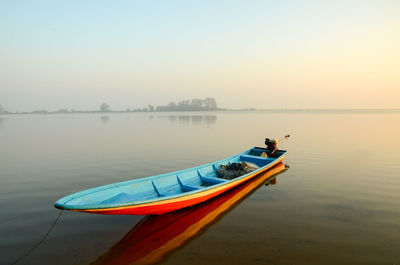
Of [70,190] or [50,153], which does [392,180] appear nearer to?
[70,190]

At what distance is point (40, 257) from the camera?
6.83 meters

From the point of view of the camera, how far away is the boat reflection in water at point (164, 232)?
6930 mm

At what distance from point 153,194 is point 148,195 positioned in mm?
252

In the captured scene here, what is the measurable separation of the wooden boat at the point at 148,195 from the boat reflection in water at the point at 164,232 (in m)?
0.52

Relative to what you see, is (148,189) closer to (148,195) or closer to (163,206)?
(148,195)

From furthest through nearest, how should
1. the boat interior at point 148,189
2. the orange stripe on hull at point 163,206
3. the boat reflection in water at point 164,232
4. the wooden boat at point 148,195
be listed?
the boat interior at point 148,189, the orange stripe on hull at point 163,206, the wooden boat at point 148,195, the boat reflection in water at point 164,232

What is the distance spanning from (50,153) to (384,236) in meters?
25.2

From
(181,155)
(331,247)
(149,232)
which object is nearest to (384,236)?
(331,247)

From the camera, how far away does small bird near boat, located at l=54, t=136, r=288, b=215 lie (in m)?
7.11

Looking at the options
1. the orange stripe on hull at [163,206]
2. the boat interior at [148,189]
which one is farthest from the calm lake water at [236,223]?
the boat interior at [148,189]

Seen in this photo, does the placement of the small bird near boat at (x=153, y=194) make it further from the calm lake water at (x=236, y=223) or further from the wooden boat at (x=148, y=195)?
the calm lake water at (x=236, y=223)

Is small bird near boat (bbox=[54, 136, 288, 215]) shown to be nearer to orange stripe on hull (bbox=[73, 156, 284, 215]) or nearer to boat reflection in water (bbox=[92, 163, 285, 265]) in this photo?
orange stripe on hull (bbox=[73, 156, 284, 215])

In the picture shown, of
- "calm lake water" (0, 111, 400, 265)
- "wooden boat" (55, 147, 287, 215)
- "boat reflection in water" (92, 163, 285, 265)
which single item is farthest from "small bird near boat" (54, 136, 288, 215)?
"calm lake water" (0, 111, 400, 265)

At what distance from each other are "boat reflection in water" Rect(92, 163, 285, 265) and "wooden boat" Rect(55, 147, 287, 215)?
520 mm
